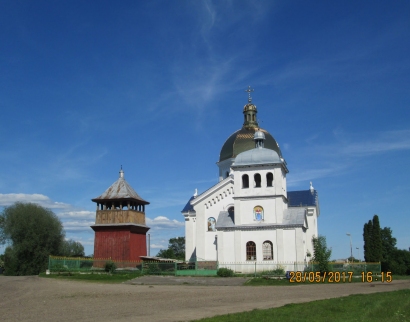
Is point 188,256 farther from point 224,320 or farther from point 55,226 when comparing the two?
point 224,320

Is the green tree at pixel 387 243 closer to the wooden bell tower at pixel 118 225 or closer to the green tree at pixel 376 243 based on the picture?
the green tree at pixel 376 243

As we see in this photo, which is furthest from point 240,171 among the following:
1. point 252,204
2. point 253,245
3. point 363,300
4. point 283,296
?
point 363,300

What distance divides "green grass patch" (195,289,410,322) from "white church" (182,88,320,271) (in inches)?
660

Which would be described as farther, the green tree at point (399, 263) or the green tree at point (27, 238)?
the green tree at point (399, 263)

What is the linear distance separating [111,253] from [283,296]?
986 inches

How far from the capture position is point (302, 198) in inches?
1613

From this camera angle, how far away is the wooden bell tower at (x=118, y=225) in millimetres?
39875

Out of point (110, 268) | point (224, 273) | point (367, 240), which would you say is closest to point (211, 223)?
point (224, 273)

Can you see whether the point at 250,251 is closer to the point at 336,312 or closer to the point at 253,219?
the point at 253,219

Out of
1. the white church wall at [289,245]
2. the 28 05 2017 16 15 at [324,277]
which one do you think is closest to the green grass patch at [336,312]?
the 28 05 2017 16 15 at [324,277]

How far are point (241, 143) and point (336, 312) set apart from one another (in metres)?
30.6

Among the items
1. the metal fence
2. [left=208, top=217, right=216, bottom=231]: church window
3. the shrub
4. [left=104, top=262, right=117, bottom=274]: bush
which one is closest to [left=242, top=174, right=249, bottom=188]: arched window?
[left=208, top=217, right=216, bottom=231]: church window

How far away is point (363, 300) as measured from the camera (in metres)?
15.4

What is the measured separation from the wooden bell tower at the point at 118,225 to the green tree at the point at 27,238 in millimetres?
5463
